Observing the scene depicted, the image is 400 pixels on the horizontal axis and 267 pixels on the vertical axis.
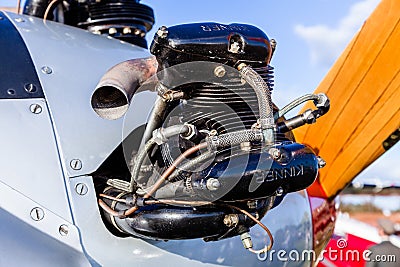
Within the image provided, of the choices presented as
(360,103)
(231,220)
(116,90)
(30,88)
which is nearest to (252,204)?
(231,220)

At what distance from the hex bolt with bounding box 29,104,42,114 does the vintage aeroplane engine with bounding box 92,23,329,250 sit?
21 cm

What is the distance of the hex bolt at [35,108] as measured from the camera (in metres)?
1.67

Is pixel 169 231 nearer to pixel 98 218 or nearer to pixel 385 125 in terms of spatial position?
pixel 98 218

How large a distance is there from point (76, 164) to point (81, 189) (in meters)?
0.07

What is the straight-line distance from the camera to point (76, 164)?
5.45ft

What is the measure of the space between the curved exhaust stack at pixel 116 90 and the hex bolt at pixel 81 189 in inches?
8.6

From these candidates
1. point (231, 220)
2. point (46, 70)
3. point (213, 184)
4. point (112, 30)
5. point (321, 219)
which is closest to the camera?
point (213, 184)

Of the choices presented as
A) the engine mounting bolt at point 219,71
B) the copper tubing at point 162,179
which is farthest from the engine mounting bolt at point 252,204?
the engine mounting bolt at point 219,71

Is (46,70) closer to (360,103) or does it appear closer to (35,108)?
(35,108)

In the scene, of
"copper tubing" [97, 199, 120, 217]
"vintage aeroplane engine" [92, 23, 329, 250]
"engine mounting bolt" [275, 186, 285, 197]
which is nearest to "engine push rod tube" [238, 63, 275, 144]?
"vintage aeroplane engine" [92, 23, 329, 250]

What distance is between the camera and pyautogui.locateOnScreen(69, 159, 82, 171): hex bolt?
166cm

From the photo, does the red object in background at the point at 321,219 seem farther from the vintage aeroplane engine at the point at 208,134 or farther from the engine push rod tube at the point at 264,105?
the engine push rod tube at the point at 264,105

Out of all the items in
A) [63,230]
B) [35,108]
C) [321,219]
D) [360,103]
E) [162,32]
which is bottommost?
[321,219]

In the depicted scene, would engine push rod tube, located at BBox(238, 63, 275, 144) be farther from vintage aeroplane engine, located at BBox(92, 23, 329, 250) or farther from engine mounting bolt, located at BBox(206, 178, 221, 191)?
engine mounting bolt, located at BBox(206, 178, 221, 191)
